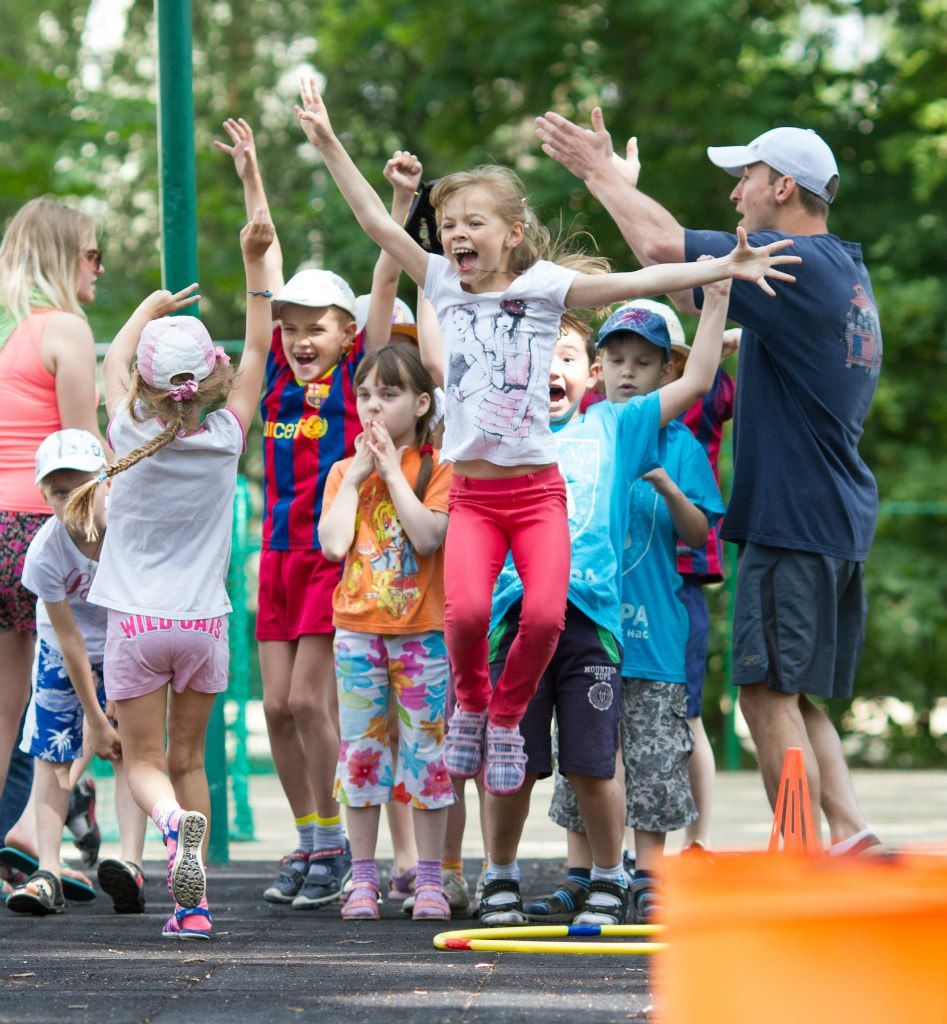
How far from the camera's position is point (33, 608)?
5.33 meters

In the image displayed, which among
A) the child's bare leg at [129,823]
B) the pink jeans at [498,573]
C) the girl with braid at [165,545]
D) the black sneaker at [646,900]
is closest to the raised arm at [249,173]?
the girl with braid at [165,545]

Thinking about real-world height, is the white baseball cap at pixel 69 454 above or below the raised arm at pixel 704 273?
below

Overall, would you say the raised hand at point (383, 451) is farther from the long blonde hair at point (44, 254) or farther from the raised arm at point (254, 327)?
the long blonde hair at point (44, 254)

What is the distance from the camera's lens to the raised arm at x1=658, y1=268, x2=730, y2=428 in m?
4.63

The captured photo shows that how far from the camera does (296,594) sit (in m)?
5.36

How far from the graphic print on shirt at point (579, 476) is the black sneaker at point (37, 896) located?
1.90 meters

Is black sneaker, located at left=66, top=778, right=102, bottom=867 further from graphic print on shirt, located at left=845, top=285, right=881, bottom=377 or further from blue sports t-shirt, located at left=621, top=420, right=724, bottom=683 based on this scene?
graphic print on shirt, located at left=845, top=285, right=881, bottom=377

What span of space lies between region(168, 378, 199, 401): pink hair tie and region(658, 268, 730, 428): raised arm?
1.38 m

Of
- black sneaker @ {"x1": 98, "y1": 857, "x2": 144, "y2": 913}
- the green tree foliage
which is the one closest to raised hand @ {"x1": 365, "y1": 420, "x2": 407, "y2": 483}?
black sneaker @ {"x1": 98, "y1": 857, "x2": 144, "y2": 913}

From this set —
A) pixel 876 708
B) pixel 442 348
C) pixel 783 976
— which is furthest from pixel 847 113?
pixel 783 976

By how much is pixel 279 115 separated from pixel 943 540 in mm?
11306

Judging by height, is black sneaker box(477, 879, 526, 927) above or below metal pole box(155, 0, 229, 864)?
below

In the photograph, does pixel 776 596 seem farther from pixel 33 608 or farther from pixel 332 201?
pixel 332 201

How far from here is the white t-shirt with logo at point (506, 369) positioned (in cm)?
448
